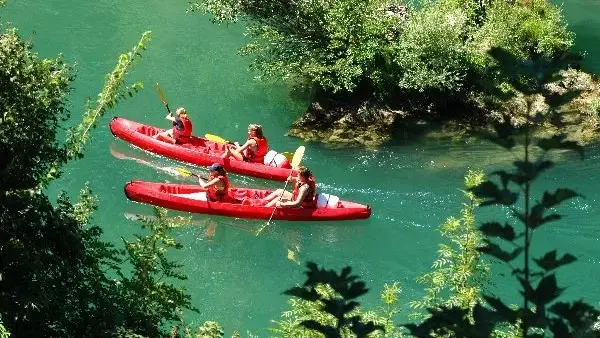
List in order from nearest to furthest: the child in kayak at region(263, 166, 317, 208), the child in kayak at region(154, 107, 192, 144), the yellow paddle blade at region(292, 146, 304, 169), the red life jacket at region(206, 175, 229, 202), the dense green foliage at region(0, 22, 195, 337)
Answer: the dense green foliage at region(0, 22, 195, 337), the child in kayak at region(263, 166, 317, 208), the red life jacket at region(206, 175, 229, 202), the yellow paddle blade at region(292, 146, 304, 169), the child in kayak at region(154, 107, 192, 144)

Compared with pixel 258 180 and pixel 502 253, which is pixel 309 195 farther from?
pixel 502 253

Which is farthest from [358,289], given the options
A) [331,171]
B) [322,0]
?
[322,0]

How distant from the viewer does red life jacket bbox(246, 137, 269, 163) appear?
539 inches

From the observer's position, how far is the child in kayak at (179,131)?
46.0 feet

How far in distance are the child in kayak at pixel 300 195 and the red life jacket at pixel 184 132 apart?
7.84 feet

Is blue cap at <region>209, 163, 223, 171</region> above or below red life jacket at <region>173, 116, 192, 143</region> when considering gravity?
below

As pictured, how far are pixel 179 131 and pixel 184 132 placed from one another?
0.29ft

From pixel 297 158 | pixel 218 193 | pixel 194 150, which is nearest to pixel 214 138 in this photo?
pixel 194 150

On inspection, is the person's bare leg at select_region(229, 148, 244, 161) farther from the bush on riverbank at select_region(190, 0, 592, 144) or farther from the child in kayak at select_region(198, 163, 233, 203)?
the bush on riverbank at select_region(190, 0, 592, 144)

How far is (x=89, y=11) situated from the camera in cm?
2055

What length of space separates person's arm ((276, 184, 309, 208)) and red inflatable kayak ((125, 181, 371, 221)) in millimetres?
92

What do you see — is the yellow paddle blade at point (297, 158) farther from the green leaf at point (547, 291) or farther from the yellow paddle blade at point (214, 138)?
the green leaf at point (547, 291)

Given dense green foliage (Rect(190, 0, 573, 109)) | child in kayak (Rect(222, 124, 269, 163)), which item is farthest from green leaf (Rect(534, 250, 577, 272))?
dense green foliage (Rect(190, 0, 573, 109))

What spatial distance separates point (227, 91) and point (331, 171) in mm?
3929
